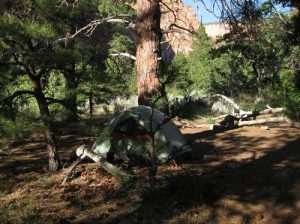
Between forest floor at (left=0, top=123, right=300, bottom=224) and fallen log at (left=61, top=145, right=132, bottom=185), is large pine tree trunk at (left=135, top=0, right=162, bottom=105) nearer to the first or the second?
forest floor at (left=0, top=123, right=300, bottom=224)

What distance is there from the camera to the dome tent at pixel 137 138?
1035 centimetres

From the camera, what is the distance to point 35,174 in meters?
10.7

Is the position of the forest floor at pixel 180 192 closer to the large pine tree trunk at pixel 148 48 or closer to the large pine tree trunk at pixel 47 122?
the large pine tree trunk at pixel 47 122

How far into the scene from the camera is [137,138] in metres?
10.2

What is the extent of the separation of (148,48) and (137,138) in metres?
3.02

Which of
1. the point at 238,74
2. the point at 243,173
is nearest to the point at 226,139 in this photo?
the point at 243,173

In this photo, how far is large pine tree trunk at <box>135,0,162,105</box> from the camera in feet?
39.7

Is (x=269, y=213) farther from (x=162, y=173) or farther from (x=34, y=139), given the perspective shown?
(x=34, y=139)

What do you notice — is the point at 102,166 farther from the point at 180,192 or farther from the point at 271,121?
the point at 271,121

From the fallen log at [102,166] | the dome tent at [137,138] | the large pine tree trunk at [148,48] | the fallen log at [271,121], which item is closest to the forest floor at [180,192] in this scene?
the fallen log at [102,166]

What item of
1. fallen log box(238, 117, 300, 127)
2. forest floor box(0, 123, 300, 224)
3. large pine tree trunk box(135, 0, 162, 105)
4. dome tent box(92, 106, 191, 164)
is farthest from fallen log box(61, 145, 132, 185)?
fallen log box(238, 117, 300, 127)

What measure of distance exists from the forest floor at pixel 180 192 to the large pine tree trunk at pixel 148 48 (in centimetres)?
216

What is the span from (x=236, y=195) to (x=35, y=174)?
5.05 m

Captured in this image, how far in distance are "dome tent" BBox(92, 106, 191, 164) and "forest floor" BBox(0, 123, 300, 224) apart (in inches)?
16.5
